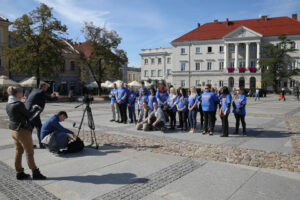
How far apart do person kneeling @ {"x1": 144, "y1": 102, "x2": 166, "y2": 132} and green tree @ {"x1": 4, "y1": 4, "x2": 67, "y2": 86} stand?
19.2 m

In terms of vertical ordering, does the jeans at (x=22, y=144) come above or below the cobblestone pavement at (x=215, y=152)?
above

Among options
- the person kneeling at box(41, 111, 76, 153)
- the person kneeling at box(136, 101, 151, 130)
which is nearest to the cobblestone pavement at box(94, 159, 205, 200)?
the person kneeling at box(41, 111, 76, 153)

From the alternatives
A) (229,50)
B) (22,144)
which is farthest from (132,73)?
(22,144)

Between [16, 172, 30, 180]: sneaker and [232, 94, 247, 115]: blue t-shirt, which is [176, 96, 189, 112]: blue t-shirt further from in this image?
[16, 172, 30, 180]: sneaker

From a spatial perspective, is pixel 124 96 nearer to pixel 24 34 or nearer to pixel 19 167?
pixel 19 167

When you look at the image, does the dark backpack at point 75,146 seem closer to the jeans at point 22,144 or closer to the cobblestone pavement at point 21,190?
the cobblestone pavement at point 21,190

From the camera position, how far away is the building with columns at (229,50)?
182 ft

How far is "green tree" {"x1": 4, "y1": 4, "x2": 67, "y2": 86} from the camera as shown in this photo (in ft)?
81.7

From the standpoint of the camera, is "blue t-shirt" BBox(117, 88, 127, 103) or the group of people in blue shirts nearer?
the group of people in blue shirts

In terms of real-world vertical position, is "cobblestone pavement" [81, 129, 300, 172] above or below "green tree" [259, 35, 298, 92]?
below

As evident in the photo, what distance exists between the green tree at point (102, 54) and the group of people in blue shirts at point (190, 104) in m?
23.3

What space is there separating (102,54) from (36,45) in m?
10.2

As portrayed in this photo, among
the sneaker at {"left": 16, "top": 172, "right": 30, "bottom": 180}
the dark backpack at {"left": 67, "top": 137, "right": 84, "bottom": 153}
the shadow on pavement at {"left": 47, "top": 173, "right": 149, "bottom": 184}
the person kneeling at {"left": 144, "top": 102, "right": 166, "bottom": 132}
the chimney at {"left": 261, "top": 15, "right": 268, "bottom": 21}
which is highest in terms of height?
the chimney at {"left": 261, "top": 15, "right": 268, "bottom": 21}

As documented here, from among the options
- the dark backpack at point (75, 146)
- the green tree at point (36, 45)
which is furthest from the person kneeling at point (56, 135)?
the green tree at point (36, 45)
